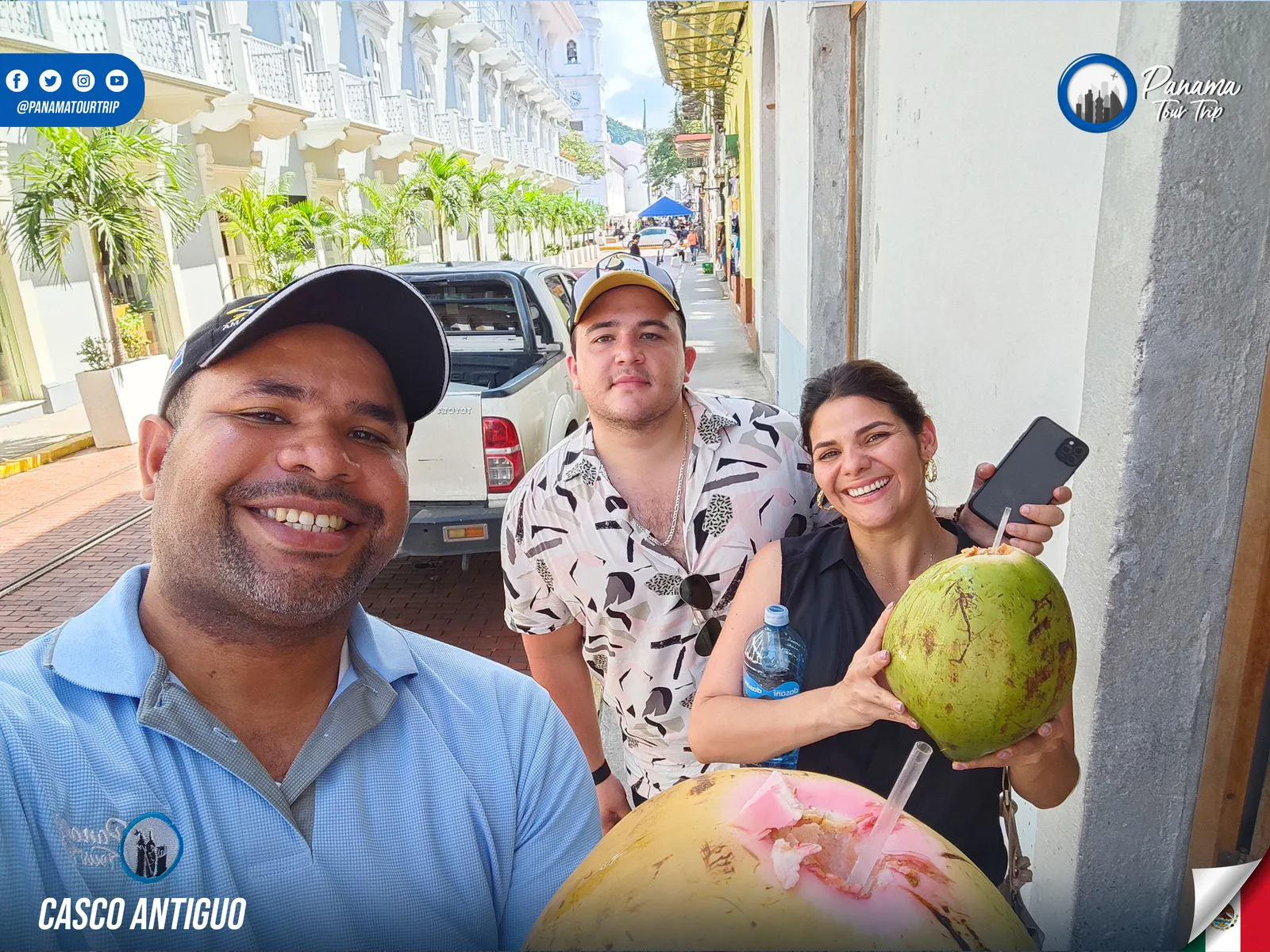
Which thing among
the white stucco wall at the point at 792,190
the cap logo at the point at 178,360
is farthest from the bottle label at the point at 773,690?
the white stucco wall at the point at 792,190

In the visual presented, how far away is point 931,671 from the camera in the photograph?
0.85 metres

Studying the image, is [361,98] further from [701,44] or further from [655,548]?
[701,44]

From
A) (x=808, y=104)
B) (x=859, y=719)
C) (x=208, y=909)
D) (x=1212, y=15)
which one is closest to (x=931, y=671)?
(x=859, y=719)

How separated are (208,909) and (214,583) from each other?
36 cm

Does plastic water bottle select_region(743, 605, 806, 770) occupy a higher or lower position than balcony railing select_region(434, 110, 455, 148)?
lower

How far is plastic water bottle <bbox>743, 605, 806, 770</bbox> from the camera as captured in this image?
49.6 inches

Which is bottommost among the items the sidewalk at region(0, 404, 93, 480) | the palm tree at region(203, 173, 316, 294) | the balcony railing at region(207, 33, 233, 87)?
the sidewalk at region(0, 404, 93, 480)

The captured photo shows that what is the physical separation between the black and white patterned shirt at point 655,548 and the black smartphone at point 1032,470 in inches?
19.7

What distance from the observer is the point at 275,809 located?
80 centimetres

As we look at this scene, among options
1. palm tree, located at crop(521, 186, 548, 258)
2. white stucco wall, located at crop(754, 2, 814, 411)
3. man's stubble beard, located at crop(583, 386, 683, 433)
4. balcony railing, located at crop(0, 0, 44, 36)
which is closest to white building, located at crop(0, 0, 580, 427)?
balcony railing, located at crop(0, 0, 44, 36)

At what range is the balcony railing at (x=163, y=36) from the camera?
122 centimetres

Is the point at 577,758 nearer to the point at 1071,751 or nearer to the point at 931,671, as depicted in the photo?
the point at 931,671

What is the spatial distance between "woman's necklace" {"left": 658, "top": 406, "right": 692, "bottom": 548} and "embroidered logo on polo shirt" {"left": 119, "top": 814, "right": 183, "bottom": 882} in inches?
44.8

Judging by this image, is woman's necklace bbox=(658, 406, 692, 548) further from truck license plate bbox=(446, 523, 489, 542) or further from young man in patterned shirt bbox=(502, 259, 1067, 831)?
truck license plate bbox=(446, 523, 489, 542)
